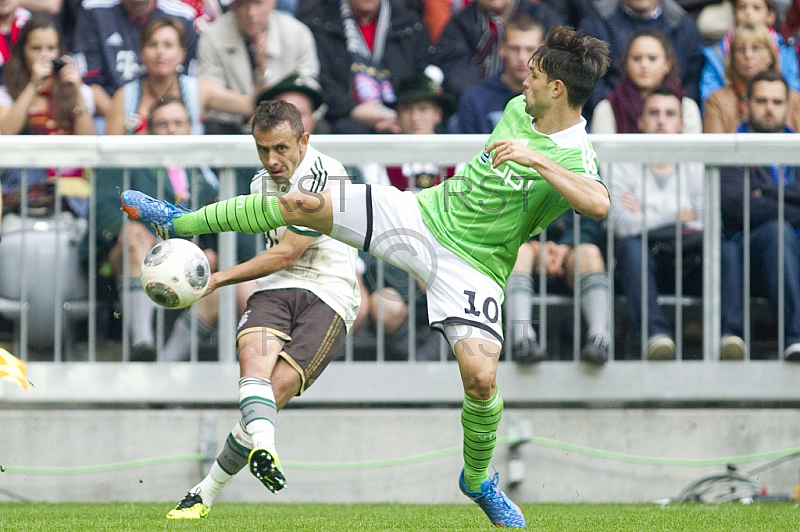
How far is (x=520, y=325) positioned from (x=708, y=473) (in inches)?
62.7

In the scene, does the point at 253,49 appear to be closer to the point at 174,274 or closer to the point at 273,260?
the point at 273,260

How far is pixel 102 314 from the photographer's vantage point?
282 inches

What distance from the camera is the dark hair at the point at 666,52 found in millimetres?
8477

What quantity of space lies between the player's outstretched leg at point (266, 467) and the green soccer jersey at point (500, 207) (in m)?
1.36

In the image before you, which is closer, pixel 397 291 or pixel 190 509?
pixel 190 509

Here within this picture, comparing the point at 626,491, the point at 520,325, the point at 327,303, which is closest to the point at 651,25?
the point at 520,325

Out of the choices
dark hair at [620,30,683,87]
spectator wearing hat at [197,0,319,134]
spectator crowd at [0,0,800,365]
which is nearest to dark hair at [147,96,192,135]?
spectator crowd at [0,0,800,365]

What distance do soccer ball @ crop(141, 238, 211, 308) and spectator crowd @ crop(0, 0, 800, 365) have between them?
5.36 ft

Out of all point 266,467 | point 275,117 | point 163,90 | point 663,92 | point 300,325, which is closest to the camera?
point 266,467

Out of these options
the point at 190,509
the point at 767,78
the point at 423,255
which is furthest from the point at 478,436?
the point at 767,78

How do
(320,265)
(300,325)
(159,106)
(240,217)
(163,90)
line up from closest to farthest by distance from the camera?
(240,217) < (300,325) < (320,265) < (159,106) < (163,90)

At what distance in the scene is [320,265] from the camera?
6031mm

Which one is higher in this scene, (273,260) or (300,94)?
(300,94)

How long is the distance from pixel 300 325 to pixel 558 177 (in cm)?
168
